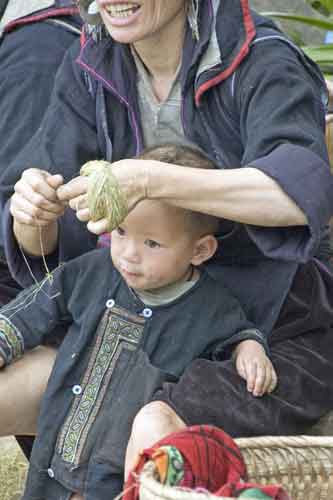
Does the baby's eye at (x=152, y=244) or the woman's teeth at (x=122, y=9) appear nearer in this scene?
the baby's eye at (x=152, y=244)

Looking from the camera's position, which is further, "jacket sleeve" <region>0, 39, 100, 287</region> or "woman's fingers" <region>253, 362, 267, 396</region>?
"jacket sleeve" <region>0, 39, 100, 287</region>

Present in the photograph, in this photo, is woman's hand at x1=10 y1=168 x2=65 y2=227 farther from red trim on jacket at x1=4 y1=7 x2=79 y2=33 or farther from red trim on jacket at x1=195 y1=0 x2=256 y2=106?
red trim on jacket at x1=4 y1=7 x2=79 y2=33

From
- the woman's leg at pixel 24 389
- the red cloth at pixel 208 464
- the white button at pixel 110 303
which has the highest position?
the red cloth at pixel 208 464

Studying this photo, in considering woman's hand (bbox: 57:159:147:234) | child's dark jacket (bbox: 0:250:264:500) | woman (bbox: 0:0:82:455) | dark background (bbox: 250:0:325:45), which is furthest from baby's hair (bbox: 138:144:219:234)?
dark background (bbox: 250:0:325:45)

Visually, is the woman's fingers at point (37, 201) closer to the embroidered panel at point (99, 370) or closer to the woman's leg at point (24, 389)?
the embroidered panel at point (99, 370)

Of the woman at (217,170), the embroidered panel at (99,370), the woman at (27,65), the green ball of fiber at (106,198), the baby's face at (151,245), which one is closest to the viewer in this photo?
the green ball of fiber at (106,198)

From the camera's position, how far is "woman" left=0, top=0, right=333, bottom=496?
6.82ft

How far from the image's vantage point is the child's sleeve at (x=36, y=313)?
2.36 m

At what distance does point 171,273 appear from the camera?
7.40ft

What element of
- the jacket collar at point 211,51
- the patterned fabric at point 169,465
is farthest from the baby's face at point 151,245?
the patterned fabric at point 169,465

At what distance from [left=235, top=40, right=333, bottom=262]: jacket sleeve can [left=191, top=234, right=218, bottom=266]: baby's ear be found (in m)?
0.16

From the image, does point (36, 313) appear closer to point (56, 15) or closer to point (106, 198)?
point (106, 198)

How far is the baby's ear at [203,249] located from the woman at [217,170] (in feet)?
0.29

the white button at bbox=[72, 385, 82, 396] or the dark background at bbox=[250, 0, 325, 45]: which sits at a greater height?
the white button at bbox=[72, 385, 82, 396]
